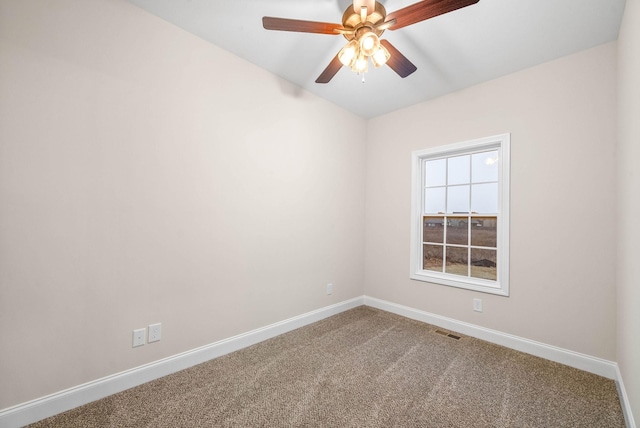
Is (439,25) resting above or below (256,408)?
above

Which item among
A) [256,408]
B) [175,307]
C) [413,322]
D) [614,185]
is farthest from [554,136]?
[175,307]

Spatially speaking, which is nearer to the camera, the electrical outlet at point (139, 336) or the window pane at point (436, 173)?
the electrical outlet at point (139, 336)

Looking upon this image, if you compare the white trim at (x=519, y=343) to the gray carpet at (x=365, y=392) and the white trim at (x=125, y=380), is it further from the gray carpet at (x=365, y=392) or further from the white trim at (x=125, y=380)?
the white trim at (x=125, y=380)

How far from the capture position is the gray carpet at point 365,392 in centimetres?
161

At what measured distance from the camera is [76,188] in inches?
66.4

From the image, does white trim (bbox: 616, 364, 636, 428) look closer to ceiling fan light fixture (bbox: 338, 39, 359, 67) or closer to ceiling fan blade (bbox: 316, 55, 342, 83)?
ceiling fan light fixture (bbox: 338, 39, 359, 67)

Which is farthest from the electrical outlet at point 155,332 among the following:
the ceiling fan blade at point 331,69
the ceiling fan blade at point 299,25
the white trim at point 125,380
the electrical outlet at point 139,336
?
the ceiling fan blade at point 331,69

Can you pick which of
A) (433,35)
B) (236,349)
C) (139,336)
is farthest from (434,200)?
(139,336)

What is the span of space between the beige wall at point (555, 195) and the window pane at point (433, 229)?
0.58 metres

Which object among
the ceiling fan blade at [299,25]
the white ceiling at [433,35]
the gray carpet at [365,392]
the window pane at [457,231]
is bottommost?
the gray carpet at [365,392]

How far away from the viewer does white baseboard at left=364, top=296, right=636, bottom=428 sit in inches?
76.6

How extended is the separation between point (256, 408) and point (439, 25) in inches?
117

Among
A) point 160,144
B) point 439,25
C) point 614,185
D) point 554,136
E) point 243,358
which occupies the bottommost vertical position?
point 243,358

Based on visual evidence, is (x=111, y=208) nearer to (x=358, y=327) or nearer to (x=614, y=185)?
(x=358, y=327)
